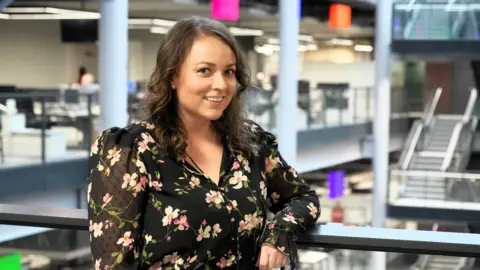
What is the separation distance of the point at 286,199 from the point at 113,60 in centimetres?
826

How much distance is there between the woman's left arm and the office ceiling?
43.1 feet

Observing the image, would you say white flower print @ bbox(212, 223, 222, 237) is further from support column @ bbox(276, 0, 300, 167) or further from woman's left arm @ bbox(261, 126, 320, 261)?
support column @ bbox(276, 0, 300, 167)

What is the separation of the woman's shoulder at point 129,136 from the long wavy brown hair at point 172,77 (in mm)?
22

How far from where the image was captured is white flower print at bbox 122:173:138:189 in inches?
70.3

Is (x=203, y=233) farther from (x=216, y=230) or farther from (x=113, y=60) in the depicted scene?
(x=113, y=60)

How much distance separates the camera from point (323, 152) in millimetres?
19500

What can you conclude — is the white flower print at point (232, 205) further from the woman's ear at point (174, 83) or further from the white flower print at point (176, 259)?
the woman's ear at point (174, 83)

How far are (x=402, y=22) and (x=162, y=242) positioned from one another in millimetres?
16945

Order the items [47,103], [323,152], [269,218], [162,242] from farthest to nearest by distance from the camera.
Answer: [323,152] < [47,103] < [269,218] < [162,242]

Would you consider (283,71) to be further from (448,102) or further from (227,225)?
(448,102)

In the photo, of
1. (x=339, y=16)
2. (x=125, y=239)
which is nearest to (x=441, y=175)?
(x=339, y=16)

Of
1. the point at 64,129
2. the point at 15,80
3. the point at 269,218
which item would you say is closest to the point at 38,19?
the point at 15,80

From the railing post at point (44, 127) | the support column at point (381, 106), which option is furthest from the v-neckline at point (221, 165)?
the support column at point (381, 106)

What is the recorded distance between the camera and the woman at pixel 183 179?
179 centimetres
